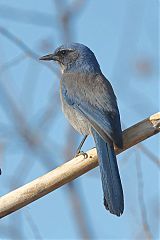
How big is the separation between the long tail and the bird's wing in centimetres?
9

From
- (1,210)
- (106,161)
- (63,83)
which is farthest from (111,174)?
(63,83)

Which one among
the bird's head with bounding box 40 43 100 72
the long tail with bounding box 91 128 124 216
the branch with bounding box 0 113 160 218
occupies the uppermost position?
the bird's head with bounding box 40 43 100 72

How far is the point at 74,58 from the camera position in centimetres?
653

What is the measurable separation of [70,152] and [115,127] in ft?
9.54

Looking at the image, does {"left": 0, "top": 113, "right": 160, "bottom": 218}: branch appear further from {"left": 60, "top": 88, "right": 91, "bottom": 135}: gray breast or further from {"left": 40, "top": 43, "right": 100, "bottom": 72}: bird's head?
{"left": 40, "top": 43, "right": 100, "bottom": 72}: bird's head

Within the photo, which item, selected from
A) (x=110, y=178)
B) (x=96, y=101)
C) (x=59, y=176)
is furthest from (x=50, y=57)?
(x=59, y=176)

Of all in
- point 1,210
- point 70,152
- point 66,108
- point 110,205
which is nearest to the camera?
point 1,210

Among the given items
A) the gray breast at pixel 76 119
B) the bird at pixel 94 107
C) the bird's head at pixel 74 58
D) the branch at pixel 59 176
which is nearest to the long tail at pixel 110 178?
the bird at pixel 94 107

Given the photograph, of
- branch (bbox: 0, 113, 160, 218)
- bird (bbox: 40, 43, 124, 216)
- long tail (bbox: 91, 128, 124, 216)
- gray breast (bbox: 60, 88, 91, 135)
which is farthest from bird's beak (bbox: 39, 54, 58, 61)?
branch (bbox: 0, 113, 160, 218)

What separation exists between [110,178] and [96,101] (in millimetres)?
915

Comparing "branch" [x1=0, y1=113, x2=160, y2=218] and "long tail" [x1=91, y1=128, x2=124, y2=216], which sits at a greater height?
"branch" [x1=0, y1=113, x2=160, y2=218]

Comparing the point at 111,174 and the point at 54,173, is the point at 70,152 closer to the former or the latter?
the point at 111,174

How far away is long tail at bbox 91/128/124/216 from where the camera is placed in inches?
184

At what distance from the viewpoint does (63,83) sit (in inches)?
241
